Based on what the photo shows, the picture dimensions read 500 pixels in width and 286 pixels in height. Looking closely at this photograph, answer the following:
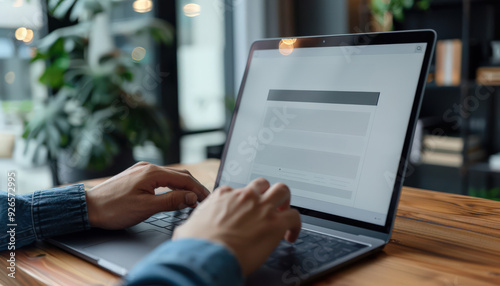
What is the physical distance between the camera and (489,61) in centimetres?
264

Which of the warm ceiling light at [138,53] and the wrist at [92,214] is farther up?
the warm ceiling light at [138,53]

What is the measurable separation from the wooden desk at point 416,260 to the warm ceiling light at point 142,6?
240 centimetres

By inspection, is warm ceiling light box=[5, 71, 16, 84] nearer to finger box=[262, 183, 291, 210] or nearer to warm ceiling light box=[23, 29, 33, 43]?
warm ceiling light box=[23, 29, 33, 43]

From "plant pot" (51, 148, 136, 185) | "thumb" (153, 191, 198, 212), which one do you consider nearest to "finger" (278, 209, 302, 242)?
"thumb" (153, 191, 198, 212)

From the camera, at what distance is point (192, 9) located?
10.0 ft

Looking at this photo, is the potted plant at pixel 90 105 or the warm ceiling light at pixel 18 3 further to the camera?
the warm ceiling light at pixel 18 3

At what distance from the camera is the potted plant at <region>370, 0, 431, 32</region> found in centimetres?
279

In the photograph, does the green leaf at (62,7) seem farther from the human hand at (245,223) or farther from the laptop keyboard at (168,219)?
the human hand at (245,223)

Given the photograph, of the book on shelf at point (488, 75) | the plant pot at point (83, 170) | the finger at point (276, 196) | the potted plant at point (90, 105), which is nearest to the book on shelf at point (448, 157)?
the book on shelf at point (488, 75)

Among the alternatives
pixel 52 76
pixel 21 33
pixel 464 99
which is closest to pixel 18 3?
pixel 21 33

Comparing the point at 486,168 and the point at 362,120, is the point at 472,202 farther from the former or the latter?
the point at 486,168

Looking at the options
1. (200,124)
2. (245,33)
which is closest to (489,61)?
(245,33)

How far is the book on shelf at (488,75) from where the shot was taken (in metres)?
2.54

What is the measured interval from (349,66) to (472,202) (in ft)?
1.25
